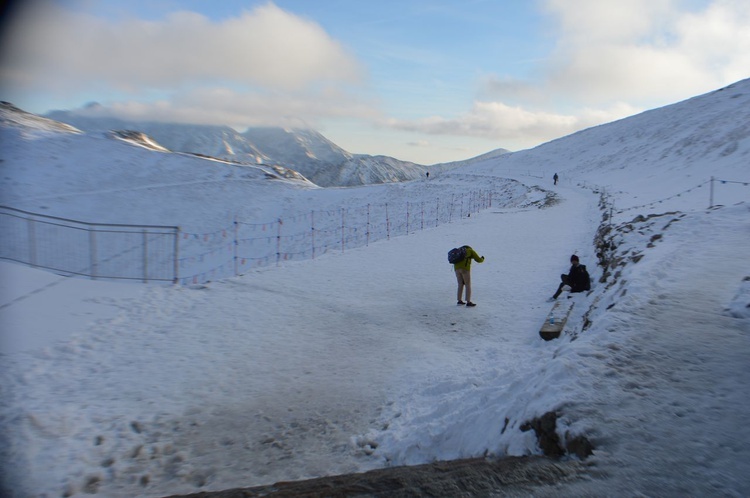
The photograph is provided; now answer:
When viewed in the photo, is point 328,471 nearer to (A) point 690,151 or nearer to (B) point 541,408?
(B) point 541,408

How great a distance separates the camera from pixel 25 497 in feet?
14.3

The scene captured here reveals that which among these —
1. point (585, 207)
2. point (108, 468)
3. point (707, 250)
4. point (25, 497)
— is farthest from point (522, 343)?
point (585, 207)

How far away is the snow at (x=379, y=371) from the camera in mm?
4309

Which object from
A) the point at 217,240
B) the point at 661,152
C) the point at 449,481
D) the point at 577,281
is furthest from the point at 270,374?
the point at 661,152

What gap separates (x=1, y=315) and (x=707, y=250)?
46.3ft

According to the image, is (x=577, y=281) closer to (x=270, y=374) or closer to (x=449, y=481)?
(x=270, y=374)

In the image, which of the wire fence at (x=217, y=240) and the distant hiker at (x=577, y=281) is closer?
the distant hiker at (x=577, y=281)

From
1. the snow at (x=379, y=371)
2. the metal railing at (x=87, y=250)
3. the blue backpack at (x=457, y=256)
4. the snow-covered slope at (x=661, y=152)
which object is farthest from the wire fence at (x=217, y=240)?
the snow-covered slope at (x=661, y=152)

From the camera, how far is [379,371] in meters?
7.96

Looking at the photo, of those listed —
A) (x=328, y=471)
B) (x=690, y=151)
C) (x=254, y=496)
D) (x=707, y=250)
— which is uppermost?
(x=690, y=151)

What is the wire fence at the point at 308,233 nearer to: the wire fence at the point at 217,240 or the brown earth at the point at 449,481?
the wire fence at the point at 217,240

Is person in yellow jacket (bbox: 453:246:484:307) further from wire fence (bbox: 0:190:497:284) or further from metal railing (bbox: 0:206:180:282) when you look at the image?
metal railing (bbox: 0:206:180:282)

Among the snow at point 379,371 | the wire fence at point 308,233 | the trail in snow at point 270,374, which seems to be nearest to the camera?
the snow at point 379,371

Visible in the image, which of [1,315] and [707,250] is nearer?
[1,315]
